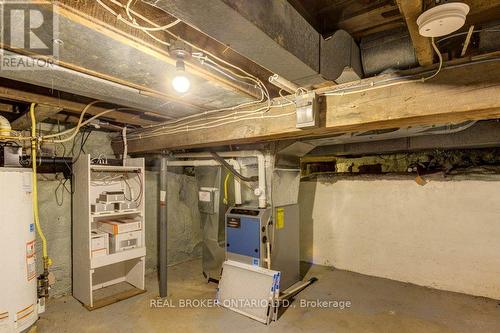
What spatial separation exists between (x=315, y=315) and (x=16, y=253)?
275cm

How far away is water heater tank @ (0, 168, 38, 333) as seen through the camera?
2.23m

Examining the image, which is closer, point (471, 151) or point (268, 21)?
point (268, 21)

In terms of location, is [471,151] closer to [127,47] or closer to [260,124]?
[260,124]

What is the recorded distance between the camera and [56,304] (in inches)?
114

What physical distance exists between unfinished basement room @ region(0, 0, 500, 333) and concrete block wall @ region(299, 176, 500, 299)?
0.02m

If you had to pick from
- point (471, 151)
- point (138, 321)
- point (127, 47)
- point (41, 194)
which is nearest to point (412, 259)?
point (471, 151)

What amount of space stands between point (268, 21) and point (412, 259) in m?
3.73

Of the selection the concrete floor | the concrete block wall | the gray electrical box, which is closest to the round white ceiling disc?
the gray electrical box

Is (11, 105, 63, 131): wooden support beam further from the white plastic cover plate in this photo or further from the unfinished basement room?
Answer: the white plastic cover plate

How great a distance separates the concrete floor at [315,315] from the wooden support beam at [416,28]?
7.61ft

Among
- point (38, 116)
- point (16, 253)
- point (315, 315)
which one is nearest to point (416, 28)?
point (315, 315)

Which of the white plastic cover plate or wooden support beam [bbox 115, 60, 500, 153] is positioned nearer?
wooden support beam [bbox 115, 60, 500, 153]

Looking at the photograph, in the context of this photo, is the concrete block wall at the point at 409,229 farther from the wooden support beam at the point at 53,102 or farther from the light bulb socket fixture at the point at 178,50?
the light bulb socket fixture at the point at 178,50

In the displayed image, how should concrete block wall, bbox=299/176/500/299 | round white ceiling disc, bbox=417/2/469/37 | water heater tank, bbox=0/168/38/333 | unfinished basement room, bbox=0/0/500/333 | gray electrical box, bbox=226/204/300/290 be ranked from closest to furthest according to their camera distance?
round white ceiling disc, bbox=417/2/469/37 < unfinished basement room, bbox=0/0/500/333 < water heater tank, bbox=0/168/38/333 < gray electrical box, bbox=226/204/300/290 < concrete block wall, bbox=299/176/500/299
